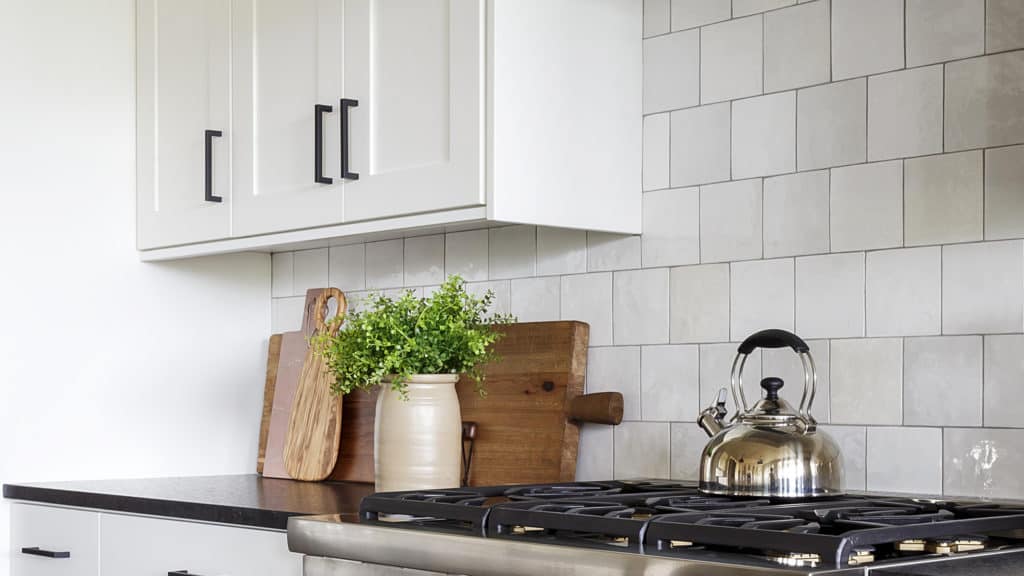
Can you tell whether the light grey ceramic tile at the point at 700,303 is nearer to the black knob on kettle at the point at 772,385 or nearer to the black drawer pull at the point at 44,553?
the black knob on kettle at the point at 772,385

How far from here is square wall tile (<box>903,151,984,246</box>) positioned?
1819 millimetres

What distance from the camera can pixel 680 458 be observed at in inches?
85.2

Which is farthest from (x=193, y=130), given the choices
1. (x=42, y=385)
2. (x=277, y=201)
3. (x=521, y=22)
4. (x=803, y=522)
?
(x=803, y=522)

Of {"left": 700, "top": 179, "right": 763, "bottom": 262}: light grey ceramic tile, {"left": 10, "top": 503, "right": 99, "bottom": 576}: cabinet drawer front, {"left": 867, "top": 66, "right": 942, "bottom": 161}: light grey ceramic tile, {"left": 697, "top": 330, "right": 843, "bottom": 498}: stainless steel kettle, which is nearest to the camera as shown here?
{"left": 697, "top": 330, "right": 843, "bottom": 498}: stainless steel kettle

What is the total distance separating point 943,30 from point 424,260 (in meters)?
1.21

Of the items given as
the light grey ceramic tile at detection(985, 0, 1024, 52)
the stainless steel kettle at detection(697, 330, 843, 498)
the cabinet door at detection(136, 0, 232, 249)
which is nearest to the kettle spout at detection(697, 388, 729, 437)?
the stainless steel kettle at detection(697, 330, 843, 498)

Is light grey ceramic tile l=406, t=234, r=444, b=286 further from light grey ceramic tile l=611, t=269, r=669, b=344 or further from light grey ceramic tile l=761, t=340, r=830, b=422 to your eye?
light grey ceramic tile l=761, t=340, r=830, b=422

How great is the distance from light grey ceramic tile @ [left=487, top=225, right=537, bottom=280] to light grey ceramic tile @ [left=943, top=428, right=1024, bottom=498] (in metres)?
0.91

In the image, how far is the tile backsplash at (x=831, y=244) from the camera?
5.91 ft

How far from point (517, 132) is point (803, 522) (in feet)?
3.01

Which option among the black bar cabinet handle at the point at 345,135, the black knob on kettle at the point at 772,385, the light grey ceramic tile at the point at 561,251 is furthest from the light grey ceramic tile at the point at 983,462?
the black bar cabinet handle at the point at 345,135

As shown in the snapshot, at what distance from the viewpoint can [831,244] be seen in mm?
1985

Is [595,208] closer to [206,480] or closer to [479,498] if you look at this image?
[479,498]

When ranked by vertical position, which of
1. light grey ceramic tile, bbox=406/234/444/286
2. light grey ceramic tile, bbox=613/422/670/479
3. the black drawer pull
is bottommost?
the black drawer pull
